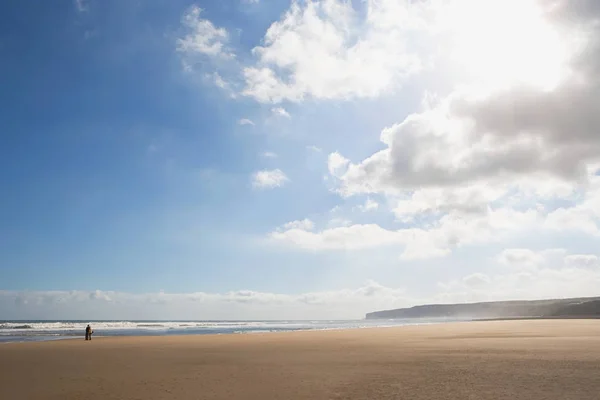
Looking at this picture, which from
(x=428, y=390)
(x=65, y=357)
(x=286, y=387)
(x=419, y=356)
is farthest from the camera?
(x=65, y=357)

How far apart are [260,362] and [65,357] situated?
12.2 m

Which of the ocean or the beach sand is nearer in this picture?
the beach sand

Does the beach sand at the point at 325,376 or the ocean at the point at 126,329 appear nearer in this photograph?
the beach sand at the point at 325,376

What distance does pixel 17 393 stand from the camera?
13.6m

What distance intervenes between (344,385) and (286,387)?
1.78m

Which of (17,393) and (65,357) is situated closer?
(17,393)

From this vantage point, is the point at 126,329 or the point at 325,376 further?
the point at 126,329

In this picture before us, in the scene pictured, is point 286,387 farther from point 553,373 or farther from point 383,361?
point 553,373

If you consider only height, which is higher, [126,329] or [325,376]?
[325,376]

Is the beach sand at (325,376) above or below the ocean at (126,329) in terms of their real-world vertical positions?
above

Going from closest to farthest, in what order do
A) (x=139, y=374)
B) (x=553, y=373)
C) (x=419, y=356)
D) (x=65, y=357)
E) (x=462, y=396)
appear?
(x=462, y=396)
(x=553, y=373)
(x=139, y=374)
(x=419, y=356)
(x=65, y=357)

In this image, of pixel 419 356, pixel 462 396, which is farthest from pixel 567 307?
pixel 462 396

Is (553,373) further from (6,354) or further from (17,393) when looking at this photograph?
(6,354)

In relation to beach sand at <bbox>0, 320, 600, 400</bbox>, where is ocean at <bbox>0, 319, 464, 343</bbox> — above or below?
below
